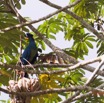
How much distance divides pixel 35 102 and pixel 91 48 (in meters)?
2.47

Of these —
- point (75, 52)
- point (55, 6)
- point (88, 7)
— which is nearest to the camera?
point (55, 6)

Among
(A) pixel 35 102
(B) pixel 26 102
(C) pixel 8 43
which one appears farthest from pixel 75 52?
(B) pixel 26 102

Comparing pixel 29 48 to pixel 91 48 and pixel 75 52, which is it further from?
pixel 91 48

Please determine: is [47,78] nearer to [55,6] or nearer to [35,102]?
[35,102]

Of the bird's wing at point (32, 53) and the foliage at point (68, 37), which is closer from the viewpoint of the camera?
the foliage at point (68, 37)

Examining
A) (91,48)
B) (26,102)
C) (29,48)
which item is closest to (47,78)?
(26,102)

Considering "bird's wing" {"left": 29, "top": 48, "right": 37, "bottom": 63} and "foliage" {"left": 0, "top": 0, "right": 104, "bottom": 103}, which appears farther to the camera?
"bird's wing" {"left": 29, "top": 48, "right": 37, "bottom": 63}

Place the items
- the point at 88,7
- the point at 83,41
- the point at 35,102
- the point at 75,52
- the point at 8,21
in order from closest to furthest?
1. the point at 35,102
2. the point at 8,21
3. the point at 88,7
4. the point at 75,52
5. the point at 83,41

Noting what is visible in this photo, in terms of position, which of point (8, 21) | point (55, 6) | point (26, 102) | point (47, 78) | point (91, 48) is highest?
point (91, 48)

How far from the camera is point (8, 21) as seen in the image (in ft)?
13.2

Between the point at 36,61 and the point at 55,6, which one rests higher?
the point at 36,61

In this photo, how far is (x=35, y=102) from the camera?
3023mm

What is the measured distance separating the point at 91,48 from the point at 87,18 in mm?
596

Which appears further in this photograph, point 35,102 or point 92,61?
point 35,102
